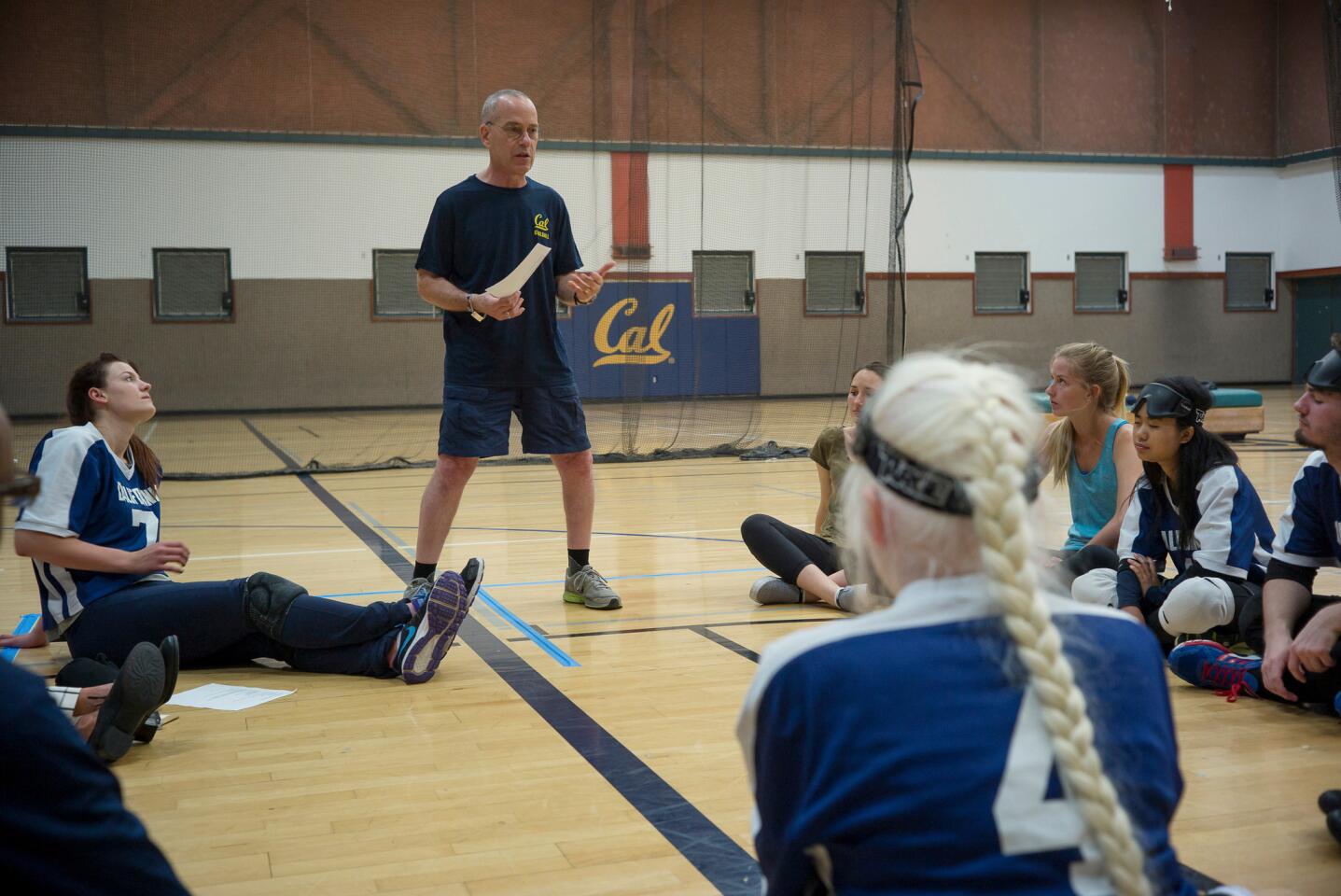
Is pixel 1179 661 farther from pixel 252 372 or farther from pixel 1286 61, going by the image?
pixel 1286 61

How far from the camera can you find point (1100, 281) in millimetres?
16875

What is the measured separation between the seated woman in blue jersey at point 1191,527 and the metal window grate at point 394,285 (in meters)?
12.1

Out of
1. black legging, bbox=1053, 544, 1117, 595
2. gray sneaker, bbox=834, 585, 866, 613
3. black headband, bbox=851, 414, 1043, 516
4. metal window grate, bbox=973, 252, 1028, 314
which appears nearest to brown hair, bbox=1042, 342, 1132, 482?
black legging, bbox=1053, 544, 1117, 595

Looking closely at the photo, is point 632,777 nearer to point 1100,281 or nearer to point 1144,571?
point 1144,571

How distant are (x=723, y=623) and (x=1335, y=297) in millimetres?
16124

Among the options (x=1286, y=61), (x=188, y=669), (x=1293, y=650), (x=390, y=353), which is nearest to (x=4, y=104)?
(x=390, y=353)

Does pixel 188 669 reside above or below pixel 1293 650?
below

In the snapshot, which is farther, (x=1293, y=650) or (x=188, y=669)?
(x=188, y=669)

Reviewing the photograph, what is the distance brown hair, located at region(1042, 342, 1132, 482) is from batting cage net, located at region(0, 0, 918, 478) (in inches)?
218

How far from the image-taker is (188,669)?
3.16 metres

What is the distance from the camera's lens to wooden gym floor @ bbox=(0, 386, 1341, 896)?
1883 millimetres

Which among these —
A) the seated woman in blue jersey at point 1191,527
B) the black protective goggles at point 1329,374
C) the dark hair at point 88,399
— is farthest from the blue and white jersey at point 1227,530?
the dark hair at point 88,399

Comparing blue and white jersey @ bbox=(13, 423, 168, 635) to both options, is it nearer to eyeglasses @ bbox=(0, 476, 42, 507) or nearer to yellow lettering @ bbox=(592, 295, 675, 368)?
eyeglasses @ bbox=(0, 476, 42, 507)

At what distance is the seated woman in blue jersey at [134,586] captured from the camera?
9.12 ft
